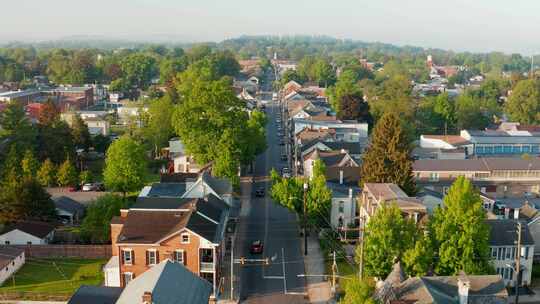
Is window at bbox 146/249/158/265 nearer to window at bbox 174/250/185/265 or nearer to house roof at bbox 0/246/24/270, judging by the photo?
window at bbox 174/250/185/265

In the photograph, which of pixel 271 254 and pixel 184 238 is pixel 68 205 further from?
pixel 271 254

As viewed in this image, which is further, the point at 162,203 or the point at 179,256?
the point at 162,203

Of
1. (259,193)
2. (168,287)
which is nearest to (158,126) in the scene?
(259,193)

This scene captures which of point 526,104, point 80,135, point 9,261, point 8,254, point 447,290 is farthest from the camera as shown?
point 526,104

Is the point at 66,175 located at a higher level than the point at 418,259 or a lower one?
lower

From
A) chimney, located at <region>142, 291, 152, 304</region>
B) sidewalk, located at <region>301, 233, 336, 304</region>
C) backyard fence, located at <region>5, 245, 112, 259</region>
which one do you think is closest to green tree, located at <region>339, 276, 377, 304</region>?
Result: chimney, located at <region>142, 291, 152, 304</region>

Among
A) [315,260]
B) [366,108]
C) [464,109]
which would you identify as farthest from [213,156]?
[464,109]

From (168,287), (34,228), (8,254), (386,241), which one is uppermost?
(168,287)

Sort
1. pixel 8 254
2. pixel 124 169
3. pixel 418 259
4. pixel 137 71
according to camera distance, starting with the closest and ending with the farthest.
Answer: pixel 418 259 → pixel 8 254 → pixel 124 169 → pixel 137 71
